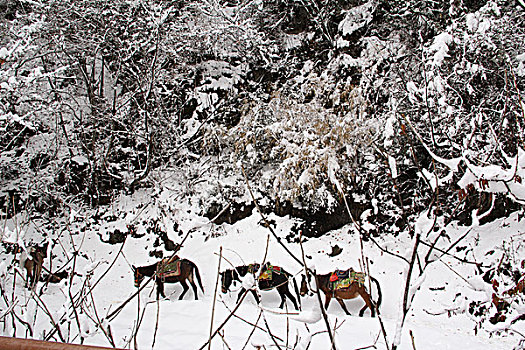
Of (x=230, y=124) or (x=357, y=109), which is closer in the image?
(x=357, y=109)

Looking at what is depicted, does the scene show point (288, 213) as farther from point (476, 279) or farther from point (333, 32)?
point (476, 279)

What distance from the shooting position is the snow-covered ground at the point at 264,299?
4.52 ft

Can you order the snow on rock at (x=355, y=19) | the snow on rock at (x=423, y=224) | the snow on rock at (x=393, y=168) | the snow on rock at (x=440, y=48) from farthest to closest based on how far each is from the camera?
the snow on rock at (x=355, y=19) < the snow on rock at (x=440, y=48) < the snow on rock at (x=393, y=168) < the snow on rock at (x=423, y=224)

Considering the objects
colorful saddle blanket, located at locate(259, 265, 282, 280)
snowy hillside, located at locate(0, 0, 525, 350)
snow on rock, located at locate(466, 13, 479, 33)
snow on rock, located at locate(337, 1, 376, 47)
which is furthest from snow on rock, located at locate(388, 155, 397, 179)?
snow on rock, located at locate(337, 1, 376, 47)

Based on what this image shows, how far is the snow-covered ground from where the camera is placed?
4.52 ft

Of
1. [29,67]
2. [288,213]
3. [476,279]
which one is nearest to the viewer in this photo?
[476,279]

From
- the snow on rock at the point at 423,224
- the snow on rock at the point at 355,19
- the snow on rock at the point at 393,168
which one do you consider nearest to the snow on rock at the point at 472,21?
the snow on rock at the point at 355,19

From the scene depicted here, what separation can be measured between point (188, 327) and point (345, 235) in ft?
11.4

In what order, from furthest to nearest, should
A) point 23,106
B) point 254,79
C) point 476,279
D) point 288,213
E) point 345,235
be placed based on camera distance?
point 254,79 < point 23,106 < point 288,213 < point 345,235 < point 476,279

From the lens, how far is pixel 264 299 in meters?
4.07

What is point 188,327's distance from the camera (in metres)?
2.08

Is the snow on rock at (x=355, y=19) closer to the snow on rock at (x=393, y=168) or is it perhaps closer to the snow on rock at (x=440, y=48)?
the snow on rock at (x=440, y=48)

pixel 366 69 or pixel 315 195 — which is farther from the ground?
pixel 366 69

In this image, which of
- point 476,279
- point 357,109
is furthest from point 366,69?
point 476,279
